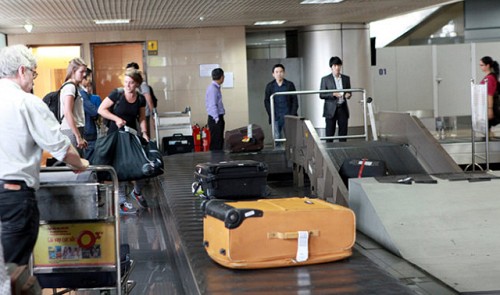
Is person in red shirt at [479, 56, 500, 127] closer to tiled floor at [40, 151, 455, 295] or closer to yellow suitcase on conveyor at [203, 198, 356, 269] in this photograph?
tiled floor at [40, 151, 455, 295]

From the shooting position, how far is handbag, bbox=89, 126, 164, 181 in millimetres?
7805

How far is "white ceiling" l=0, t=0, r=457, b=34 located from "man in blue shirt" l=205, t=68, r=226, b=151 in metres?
1.45

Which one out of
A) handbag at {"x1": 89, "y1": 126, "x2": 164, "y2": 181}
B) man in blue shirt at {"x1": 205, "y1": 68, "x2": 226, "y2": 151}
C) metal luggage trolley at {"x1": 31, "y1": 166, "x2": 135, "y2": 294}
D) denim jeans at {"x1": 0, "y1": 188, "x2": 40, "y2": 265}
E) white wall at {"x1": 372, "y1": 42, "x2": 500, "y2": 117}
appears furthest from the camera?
white wall at {"x1": 372, "y1": 42, "x2": 500, "y2": 117}

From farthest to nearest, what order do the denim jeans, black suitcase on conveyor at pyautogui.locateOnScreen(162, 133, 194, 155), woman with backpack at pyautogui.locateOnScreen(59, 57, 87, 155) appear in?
black suitcase on conveyor at pyautogui.locateOnScreen(162, 133, 194, 155), woman with backpack at pyautogui.locateOnScreen(59, 57, 87, 155), the denim jeans

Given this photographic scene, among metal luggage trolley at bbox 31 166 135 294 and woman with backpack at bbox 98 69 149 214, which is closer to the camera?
metal luggage trolley at bbox 31 166 135 294

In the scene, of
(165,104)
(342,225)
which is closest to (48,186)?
(342,225)

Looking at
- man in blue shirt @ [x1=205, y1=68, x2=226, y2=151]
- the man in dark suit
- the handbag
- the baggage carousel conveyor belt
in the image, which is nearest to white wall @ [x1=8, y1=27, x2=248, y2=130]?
man in blue shirt @ [x1=205, y1=68, x2=226, y2=151]

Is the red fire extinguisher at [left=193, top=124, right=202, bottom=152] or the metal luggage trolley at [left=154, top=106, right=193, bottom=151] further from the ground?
the metal luggage trolley at [left=154, top=106, right=193, bottom=151]

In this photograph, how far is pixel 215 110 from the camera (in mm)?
13188

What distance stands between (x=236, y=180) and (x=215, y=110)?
6.67 metres

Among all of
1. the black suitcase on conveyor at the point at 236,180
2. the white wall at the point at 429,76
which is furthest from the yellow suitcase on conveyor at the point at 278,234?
the white wall at the point at 429,76

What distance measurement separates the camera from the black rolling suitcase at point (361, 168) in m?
9.49

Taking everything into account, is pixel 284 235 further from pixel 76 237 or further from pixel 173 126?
pixel 173 126

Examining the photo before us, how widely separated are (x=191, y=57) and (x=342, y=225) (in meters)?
14.1
